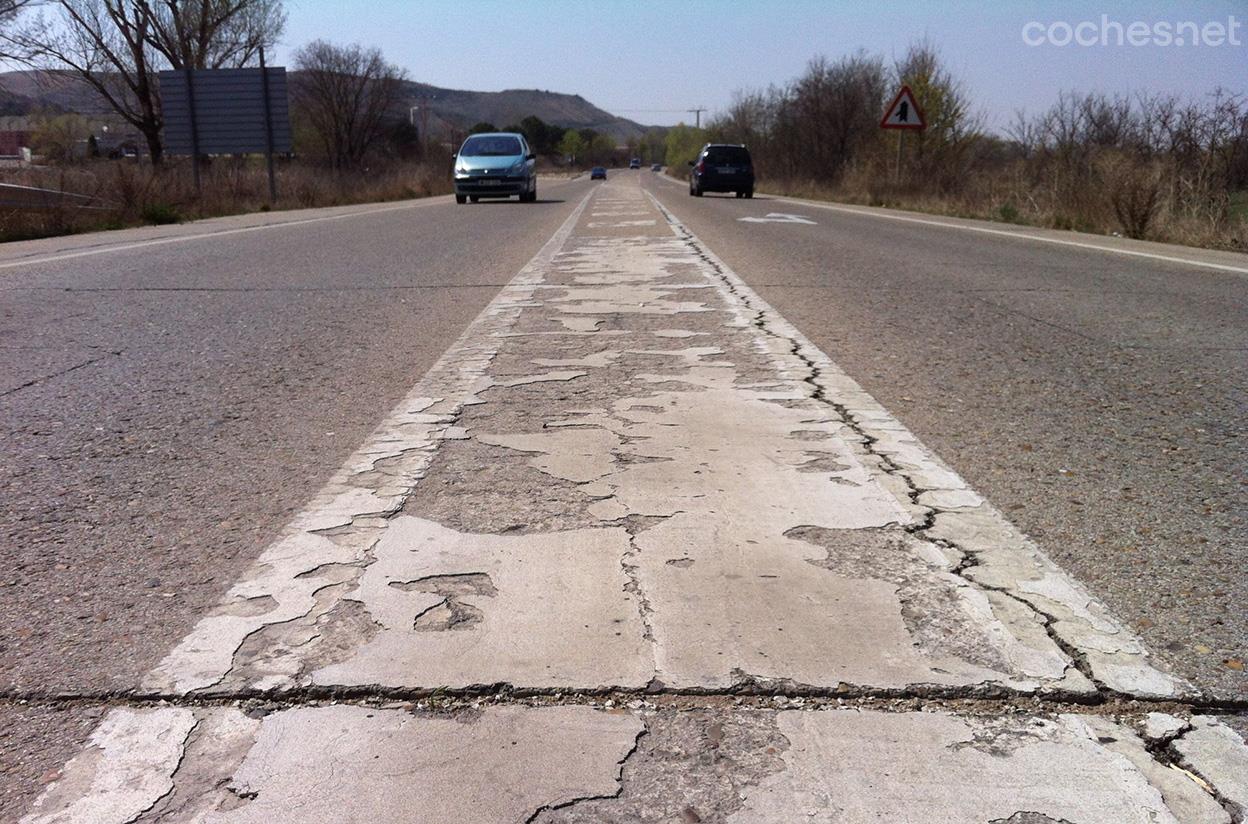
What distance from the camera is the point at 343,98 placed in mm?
64438

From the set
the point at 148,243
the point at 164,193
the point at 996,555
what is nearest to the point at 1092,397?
the point at 996,555

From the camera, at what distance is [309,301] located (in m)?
7.47

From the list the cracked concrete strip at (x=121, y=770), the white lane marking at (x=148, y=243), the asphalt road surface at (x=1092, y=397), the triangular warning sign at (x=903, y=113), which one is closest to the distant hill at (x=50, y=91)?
the white lane marking at (x=148, y=243)

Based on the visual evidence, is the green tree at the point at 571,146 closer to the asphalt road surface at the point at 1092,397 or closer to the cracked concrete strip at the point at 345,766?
the asphalt road surface at the point at 1092,397

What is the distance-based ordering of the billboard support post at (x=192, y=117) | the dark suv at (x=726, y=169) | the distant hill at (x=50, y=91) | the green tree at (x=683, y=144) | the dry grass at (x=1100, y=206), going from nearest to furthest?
the dry grass at (x=1100, y=206) < the distant hill at (x=50, y=91) < the dark suv at (x=726, y=169) < the billboard support post at (x=192, y=117) < the green tree at (x=683, y=144)

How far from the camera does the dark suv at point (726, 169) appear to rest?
30.3 metres

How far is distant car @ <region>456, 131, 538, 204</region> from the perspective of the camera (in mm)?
24078

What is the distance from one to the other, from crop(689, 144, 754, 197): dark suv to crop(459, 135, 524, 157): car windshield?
8.07 m

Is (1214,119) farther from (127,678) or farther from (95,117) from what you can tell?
(95,117)

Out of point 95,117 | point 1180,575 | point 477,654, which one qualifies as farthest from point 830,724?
point 95,117

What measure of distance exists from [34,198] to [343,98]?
53336 mm

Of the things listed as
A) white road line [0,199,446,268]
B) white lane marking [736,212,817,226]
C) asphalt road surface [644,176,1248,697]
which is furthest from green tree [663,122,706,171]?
asphalt road surface [644,176,1248,697]

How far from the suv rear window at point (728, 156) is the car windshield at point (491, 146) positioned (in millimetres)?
8154

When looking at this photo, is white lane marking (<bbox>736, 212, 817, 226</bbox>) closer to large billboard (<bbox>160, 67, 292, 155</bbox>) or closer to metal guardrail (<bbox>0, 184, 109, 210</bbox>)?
metal guardrail (<bbox>0, 184, 109, 210</bbox>)
